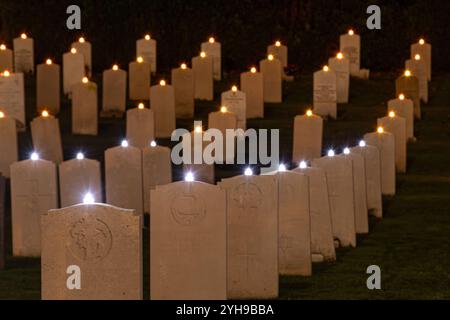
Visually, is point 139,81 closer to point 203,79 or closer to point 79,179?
point 203,79

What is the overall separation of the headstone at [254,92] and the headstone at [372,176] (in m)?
7.20

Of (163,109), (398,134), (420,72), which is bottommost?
(398,134)

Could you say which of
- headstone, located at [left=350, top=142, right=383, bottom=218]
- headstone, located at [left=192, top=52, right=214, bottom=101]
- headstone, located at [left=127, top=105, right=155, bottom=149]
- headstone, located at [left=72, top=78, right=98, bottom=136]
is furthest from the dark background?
headstone, located at [left=350, top=142, right=383, bottom=218]

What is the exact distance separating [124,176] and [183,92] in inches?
327

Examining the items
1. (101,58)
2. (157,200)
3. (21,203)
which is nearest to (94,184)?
(21,203)

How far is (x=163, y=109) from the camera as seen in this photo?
24000 millimetres

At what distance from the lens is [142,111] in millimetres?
22062

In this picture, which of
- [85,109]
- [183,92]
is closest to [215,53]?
[183,92]

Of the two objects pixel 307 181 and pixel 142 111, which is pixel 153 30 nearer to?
pixel 142 111

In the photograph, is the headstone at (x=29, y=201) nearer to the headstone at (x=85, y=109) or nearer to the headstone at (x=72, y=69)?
the headstone at (x=85, y=109)

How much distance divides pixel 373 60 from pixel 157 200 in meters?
18.9

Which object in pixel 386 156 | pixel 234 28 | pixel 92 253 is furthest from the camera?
pixel 234 28

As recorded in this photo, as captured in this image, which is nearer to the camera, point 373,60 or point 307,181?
point 307,181
